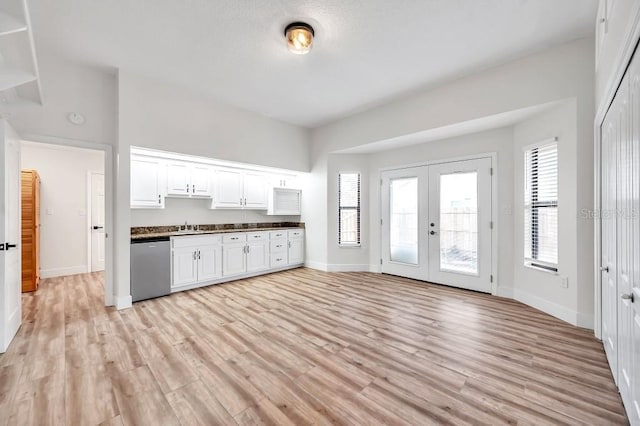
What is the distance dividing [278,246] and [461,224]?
3.55m

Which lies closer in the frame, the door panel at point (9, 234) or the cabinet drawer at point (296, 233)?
the door panel at point (9, 234)

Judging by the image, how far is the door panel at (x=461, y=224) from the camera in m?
4.24

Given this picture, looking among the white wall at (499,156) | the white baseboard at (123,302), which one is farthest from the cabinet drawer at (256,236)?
the white wall at (499,156)

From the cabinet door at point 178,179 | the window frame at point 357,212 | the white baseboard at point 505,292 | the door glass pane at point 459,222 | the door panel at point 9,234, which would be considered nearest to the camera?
the door panel at point 9,234

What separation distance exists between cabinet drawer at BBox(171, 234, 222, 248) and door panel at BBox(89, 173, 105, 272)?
2818 mm

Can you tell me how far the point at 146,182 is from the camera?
429cm

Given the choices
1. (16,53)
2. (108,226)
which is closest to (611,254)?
(16,53)

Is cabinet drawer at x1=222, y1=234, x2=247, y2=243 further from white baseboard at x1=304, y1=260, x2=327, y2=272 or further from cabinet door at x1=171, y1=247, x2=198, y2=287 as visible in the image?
white baseboard at x1=304, y1=260, x2=327, y2=272

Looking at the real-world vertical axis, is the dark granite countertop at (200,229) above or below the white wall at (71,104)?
below

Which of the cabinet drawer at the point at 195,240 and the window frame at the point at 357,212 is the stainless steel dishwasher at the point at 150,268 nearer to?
the cabinet drawer at the point at 195,240

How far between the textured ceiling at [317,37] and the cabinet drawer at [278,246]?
3040mm

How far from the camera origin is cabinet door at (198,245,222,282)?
4602 mm

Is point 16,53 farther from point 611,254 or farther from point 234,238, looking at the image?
point 611,254

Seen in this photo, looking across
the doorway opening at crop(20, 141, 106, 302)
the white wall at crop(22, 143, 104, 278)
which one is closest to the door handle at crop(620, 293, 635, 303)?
the doorway opening at crop(20, 141, 106, 302)
